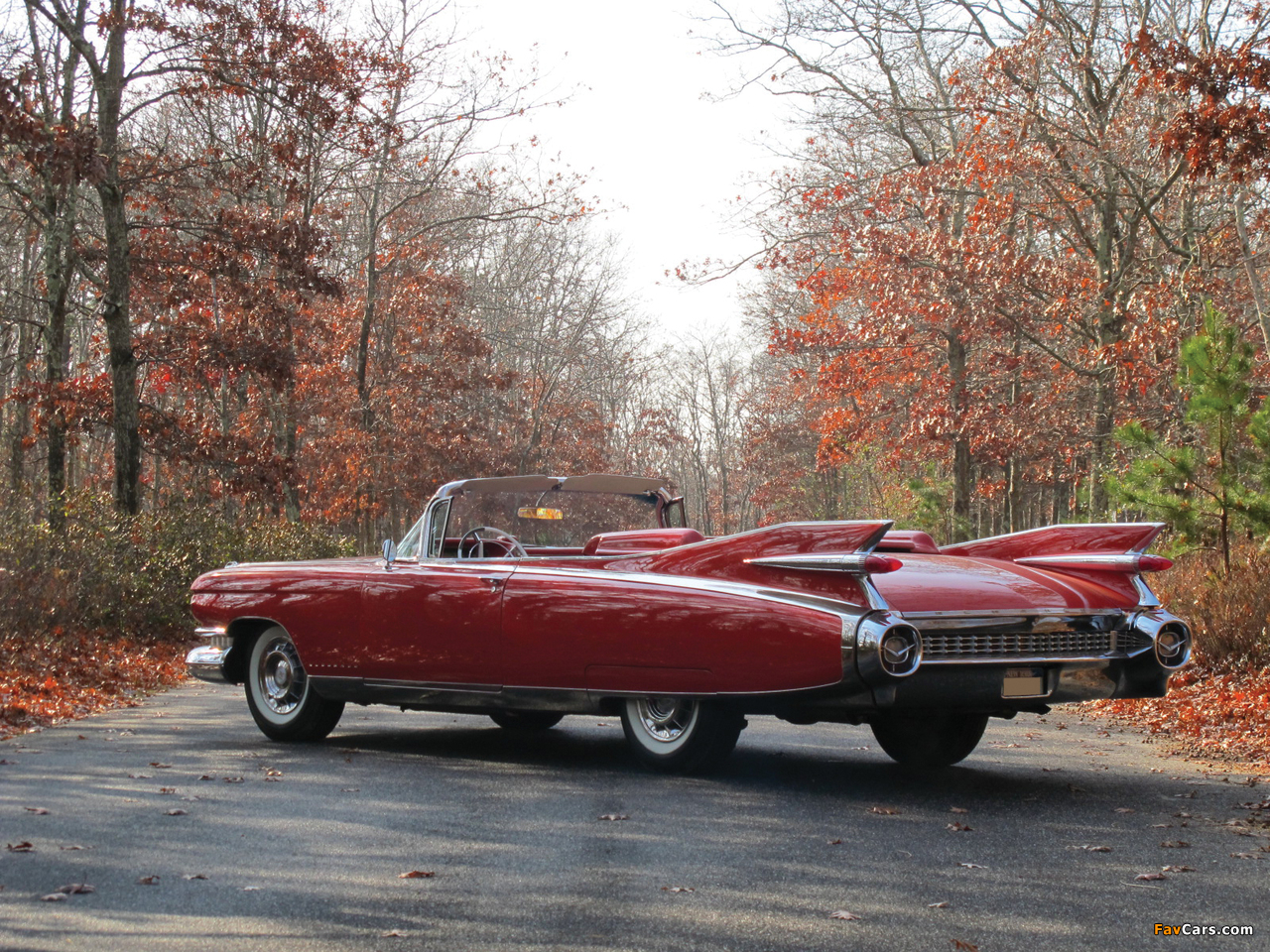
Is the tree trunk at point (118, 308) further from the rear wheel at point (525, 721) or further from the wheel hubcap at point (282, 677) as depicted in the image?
the rear wheel at point (525, 721)

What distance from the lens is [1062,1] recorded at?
66.2 feet

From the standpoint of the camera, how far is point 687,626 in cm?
616

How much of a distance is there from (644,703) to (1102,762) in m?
2.82

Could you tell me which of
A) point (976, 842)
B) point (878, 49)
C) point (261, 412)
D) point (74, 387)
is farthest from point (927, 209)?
point (976, 842)

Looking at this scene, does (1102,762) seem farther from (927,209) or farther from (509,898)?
(927,209)

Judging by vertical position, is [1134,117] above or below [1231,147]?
above

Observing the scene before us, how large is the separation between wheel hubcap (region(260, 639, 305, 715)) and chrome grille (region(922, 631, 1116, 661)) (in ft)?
13.6

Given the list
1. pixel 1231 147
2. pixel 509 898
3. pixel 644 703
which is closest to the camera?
pixel 509 898

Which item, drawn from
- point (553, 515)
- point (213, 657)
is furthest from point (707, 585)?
point (213, 657)

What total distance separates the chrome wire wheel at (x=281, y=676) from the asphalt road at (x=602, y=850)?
54 centimetres
